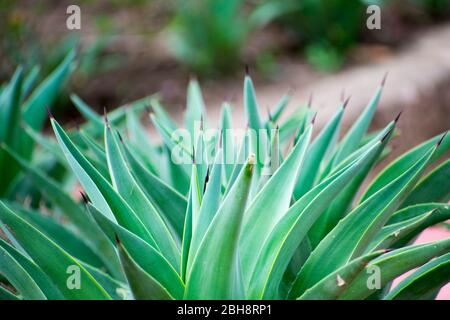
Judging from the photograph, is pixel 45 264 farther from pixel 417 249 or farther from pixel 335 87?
pixel 335 87

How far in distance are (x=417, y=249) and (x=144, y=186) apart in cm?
55

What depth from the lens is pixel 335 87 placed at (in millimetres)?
4301

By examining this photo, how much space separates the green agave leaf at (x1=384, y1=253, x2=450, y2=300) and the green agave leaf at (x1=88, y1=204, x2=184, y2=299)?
0.39m

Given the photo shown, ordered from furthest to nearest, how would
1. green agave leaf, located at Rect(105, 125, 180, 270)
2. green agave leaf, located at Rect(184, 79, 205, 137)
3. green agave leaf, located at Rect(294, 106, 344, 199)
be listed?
1. green agave leaf, located at Rect(184, 79, 205, 137)
2. green agave leaf, located at Rect(294, 106, 344, 199)
3. green agave leaf, located at Rect(105, 125, 180, 270)

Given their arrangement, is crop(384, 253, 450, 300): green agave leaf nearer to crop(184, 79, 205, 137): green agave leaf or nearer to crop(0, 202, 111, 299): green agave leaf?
crop(0, 202, 111, 299): green agave leaf

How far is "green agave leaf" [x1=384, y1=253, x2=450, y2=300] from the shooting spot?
47.8 inches

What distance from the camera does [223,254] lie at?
1.08 metres

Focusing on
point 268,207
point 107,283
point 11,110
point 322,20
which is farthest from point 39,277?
point 322,20

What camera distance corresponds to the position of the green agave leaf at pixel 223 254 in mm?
1035

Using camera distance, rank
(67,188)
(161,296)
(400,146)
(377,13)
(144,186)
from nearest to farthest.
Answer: (161,296) < (144,186) < (377,13) < (67,188) < (400,146)

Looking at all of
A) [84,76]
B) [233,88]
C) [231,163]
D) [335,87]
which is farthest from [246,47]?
[231,163]

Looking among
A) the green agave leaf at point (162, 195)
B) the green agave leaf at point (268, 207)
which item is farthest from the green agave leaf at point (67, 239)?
the green agave leaf at point (268, 207)

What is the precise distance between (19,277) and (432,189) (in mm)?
812

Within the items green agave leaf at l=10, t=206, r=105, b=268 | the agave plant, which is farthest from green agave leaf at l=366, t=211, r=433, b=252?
green agave leaf at l=10, t=206, r=105, b=268
